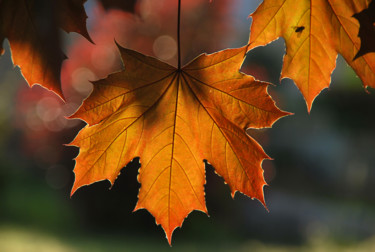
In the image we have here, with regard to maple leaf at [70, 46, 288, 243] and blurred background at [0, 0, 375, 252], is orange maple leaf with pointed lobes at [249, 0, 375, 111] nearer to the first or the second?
maple leaf at [70, 46, 288, 243]

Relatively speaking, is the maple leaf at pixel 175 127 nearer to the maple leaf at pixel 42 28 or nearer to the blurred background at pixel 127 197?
the maple leaf at pixel 42 28

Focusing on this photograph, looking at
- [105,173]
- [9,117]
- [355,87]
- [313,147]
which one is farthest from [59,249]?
[313,147]

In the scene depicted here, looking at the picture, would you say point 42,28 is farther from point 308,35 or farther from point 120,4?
point 308,35

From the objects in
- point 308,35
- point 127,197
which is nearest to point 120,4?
point 308,35

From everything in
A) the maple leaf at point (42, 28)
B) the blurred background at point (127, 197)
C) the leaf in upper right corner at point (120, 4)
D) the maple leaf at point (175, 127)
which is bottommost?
the maple leaf at point (175, 127)

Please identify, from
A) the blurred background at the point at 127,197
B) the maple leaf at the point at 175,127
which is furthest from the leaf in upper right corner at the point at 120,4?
the blurred background at the point at 127,197

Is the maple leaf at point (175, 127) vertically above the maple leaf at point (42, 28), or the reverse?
the maple leaf at point (42, 28)

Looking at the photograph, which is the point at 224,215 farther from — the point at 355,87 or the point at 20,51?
the point at 20,51

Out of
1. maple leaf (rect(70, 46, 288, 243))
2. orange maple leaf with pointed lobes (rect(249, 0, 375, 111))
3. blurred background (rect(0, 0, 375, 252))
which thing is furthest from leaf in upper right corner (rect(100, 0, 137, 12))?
blurred background (rect(0, 0, 375, 252))
